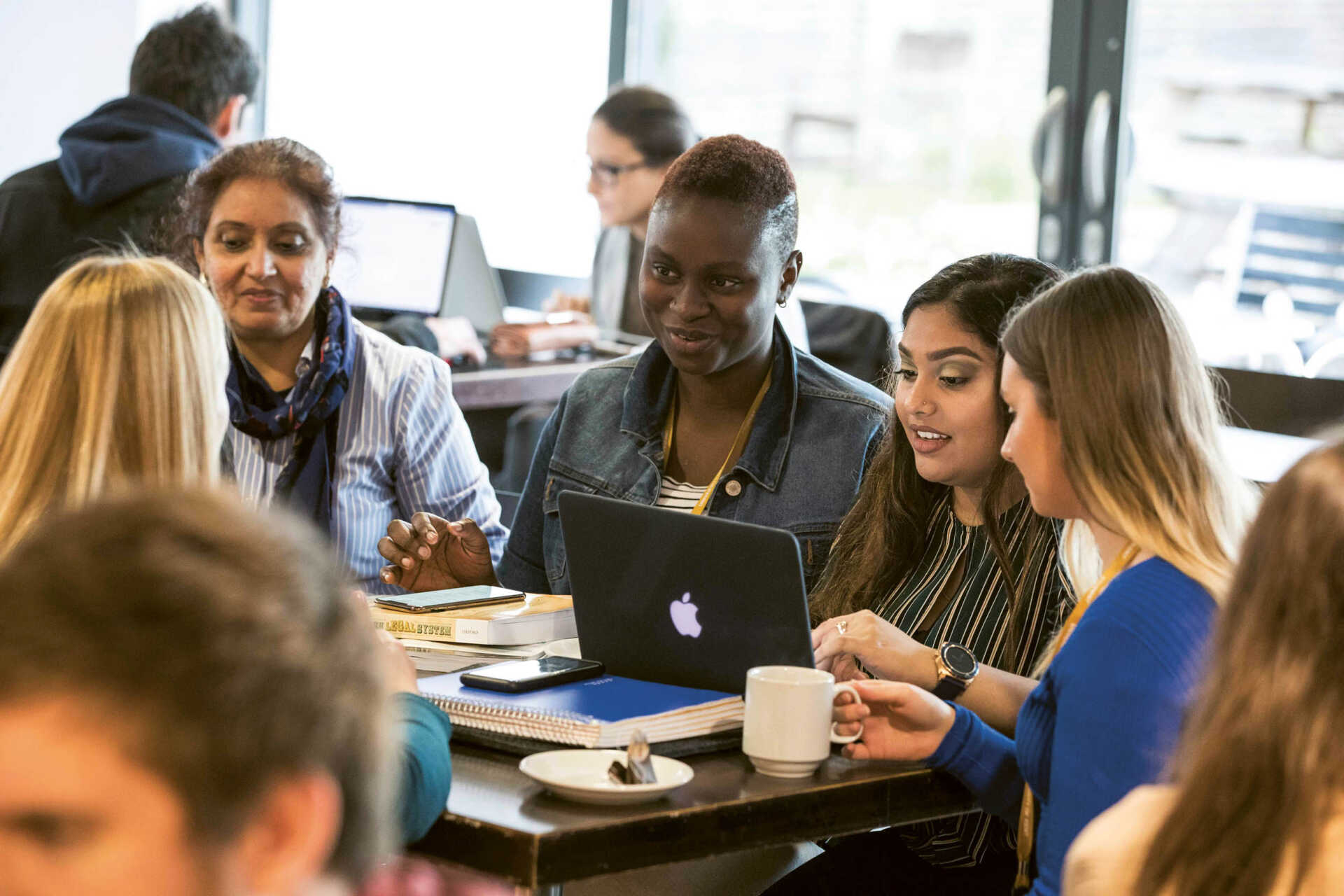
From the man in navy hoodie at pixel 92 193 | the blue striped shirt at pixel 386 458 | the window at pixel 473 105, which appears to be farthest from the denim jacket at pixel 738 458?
the window at pixel 473 105

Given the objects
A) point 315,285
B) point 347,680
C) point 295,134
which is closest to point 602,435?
point 315,285

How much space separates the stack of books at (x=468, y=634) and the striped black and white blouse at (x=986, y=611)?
408 mm

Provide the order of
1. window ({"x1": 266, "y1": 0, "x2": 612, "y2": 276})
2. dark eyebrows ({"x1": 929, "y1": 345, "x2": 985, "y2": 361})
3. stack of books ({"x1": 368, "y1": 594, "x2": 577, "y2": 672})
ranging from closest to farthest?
stack of books ({"x1": 368, "y1": 594, "x2": 577, "y2": 672}) < dark eyebrows ({"x1": 929, "y1": 345, "x2": 985, "y2": 361}) < window ({"x1": 266, "y1": 0, "x2": 612, "y2": 276})

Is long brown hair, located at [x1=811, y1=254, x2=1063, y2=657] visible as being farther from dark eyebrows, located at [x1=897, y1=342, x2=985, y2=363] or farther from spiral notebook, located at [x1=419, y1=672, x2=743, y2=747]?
spiral notebook, located at [x1=419, y1=672, x2=743, y2=747]

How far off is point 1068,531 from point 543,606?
593 mm

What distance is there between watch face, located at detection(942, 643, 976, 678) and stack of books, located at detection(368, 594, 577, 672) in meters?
0.42

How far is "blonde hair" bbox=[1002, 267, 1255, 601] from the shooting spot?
1.35 meters

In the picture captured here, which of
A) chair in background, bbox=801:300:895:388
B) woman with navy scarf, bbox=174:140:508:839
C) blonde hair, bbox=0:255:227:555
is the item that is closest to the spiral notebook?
blonde hair, bbox=0:255:227:555

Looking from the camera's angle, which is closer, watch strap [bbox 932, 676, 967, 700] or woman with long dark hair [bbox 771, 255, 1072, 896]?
watch strap [bbox 932, 676, 967, 700]

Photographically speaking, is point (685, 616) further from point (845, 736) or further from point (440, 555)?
point (440, 555)

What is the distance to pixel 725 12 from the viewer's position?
4762 mm

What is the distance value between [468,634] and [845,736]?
45cm

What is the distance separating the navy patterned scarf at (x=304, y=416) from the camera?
2.32m

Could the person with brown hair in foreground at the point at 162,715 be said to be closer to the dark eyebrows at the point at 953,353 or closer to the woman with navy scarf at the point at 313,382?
the dark eyebrows at the point at 953,353
